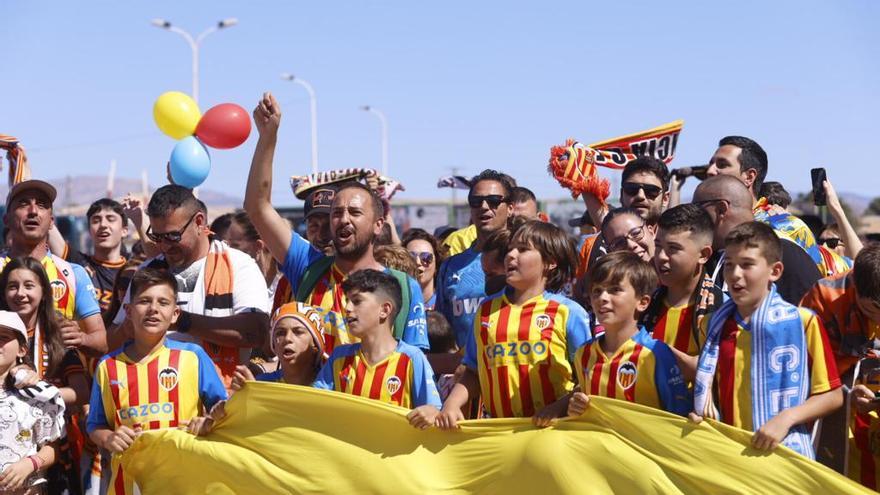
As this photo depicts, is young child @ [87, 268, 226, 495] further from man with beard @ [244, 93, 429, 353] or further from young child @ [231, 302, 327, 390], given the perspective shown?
man with beard @ [244, 93, 429, 353]

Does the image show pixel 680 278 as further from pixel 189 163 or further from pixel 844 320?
pixel 189 163

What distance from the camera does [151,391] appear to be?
5.86m

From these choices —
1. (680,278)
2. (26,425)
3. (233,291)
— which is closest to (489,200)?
(233,291)

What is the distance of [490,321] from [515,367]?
0.27 meters

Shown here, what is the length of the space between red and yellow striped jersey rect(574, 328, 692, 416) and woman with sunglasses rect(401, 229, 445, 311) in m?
3.25

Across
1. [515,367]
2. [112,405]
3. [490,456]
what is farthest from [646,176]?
[112,405]

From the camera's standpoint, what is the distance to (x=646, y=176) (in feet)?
23.4

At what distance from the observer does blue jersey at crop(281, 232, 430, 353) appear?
5.93 meters

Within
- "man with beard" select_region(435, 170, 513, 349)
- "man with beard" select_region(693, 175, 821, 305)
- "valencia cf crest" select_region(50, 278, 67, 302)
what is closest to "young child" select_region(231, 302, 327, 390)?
"man with beard" select_region(435, 170, 513, 349)

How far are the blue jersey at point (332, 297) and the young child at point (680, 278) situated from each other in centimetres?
119

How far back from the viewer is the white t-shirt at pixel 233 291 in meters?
6.41

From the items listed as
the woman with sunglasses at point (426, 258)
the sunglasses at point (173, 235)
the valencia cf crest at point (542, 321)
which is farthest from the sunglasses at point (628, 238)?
the sunglasses at point (173, 235)

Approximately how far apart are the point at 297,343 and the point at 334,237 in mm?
657

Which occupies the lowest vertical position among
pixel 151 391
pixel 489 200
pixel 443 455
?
pixel 443 455
